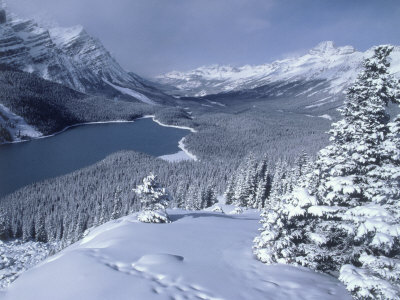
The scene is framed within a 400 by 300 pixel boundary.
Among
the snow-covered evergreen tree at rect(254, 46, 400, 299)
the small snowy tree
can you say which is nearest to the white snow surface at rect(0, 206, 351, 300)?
the snow-covered evergreen tree at rect(254, 46, 400, 299)

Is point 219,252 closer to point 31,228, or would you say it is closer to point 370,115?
point 370,115

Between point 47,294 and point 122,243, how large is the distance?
721 centimetres

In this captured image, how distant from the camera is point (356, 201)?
12906mm

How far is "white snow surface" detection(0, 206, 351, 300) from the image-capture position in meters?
11.1

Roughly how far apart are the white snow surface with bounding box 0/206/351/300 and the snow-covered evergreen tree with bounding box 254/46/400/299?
1495 millimetres

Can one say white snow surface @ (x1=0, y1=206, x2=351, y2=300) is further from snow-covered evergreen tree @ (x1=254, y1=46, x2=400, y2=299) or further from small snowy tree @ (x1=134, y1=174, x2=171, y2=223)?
small snowy tree @ (x1=134, y1=174, x2=171, y2=223)

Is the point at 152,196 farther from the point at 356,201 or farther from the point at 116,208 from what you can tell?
the point at 116,208

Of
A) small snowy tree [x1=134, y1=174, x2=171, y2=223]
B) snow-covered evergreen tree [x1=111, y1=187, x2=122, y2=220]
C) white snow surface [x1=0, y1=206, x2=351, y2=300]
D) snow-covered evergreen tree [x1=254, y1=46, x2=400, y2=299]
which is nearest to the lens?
snow-covered evergreen tree [x1=254, y1=46, x2=400, y2=299]

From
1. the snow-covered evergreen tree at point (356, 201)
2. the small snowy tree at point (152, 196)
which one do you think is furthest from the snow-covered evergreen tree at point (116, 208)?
the snow-covered evergreen tree at point (356, 201)

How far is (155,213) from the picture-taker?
2803 centimetres

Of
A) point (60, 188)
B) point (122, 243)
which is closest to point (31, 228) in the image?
point (60, 188)

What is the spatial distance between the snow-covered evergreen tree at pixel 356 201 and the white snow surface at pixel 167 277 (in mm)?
1495

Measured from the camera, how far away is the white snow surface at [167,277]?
1114 cm

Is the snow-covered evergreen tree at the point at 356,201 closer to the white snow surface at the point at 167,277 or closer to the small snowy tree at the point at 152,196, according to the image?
the white snow surface at the point at 167,277
